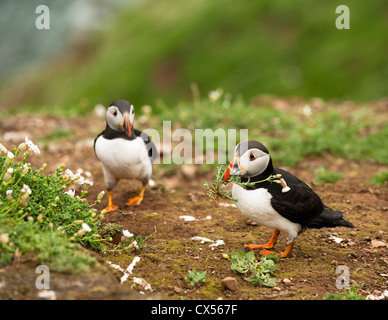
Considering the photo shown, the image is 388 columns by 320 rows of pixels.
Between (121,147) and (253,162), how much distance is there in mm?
1918

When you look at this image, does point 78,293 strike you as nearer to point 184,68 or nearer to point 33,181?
point 33,181

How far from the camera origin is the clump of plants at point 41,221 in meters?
3.67

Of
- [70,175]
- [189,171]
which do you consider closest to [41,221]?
[70,175]

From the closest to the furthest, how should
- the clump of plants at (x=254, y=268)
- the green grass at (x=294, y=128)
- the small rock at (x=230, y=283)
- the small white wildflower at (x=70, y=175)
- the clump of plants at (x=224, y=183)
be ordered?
the small rock at (x=230, y=283) → the clump of plants at (x=254, y=268) → the small white wildflower at (x=70, y=175) → the clump of plants at (x=224, y=183) → the green grass at (x=294, y=128)

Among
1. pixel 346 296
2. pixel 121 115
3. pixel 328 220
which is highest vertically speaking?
pixel 121 115

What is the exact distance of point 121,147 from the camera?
5.88m

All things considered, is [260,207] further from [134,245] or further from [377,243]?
[377,243]

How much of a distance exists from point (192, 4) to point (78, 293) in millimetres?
19755

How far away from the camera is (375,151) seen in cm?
823

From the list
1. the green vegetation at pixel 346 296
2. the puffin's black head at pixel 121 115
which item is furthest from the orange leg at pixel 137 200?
the green vegetation at pixel 346 296

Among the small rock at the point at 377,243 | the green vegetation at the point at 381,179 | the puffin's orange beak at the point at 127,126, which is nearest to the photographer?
the small rock at the point at 377,243

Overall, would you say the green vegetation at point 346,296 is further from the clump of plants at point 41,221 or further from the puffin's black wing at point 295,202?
the clump of plants at point 41,221

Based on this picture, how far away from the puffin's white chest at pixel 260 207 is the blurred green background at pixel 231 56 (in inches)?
275
